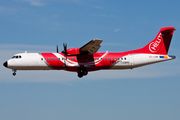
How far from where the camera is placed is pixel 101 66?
3512 centimetres

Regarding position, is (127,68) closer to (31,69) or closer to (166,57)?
(166,57)

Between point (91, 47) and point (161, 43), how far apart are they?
29.9ft

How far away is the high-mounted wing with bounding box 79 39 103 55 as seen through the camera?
105 ft

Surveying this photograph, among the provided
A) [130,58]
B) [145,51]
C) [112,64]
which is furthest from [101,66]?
[145,51]

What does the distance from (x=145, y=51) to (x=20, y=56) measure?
14.4 m

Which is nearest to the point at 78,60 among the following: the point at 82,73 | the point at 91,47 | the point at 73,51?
the point at 73,51

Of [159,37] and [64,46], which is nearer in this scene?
[64,46]

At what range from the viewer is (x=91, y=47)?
3338 centimetres

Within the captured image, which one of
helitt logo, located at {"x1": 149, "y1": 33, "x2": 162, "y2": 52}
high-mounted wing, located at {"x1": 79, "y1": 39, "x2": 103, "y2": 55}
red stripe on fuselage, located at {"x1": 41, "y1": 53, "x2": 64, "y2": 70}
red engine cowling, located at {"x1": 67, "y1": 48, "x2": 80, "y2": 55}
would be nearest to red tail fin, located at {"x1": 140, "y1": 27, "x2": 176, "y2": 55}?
helitt logo, located at {"x1": 149, "y1": 33, "x2": 162, "y2": 52}

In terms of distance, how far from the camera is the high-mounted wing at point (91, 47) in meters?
32.0

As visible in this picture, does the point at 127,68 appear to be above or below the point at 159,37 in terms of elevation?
below

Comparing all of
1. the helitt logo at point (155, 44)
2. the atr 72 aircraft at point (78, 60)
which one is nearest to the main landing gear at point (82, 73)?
the atr 72 aircraft at point (78, 60)

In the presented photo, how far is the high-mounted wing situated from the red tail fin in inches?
249

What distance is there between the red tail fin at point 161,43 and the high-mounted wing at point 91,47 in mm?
6337
